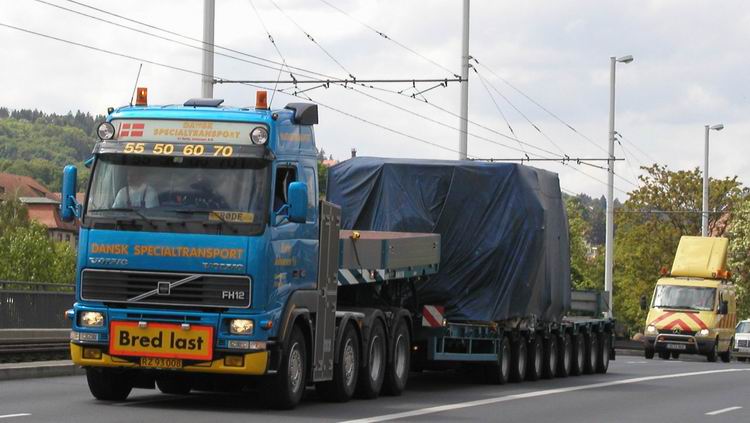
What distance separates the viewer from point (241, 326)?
57.1 feet

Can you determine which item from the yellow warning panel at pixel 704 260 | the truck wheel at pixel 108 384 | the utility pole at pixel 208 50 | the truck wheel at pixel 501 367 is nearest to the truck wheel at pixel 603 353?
the truck wheel at pixel 501 367

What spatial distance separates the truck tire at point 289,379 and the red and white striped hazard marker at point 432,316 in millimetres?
5633

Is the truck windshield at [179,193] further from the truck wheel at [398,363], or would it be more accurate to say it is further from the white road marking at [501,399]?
the truck wheel at [398,363]

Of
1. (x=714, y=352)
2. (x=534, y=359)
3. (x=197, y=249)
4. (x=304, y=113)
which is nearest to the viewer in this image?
(x=197, y=249)

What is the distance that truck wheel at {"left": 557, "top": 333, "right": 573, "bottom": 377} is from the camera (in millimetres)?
30641

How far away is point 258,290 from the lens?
57.1 feet

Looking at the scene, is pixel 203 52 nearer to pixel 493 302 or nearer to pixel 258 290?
pixel 493 302

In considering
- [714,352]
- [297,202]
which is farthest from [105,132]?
[714,352]

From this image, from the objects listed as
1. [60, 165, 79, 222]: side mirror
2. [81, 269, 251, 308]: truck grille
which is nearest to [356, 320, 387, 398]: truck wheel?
[81, 269, 251, 308]: truck grille

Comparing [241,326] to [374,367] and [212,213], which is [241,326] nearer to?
[212,213]

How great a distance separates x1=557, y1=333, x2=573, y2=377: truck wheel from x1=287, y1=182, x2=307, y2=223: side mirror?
1398 cm

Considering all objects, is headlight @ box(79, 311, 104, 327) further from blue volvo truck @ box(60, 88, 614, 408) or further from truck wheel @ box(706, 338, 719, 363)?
truck wheel @ box(706, 338, 719, 363)

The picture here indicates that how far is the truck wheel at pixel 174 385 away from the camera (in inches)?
745

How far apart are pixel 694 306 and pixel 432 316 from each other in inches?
1064
